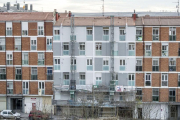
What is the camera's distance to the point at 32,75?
166 feet

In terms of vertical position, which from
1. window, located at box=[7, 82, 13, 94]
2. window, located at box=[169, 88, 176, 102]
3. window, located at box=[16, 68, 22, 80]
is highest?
window, located at box=[16, 68, 22, 80]

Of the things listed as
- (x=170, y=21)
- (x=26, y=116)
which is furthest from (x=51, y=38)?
(x=170, y=21)

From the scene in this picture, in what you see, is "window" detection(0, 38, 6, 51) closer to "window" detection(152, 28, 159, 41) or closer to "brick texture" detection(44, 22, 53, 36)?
"brick texture" detection(44, 22, 53, 36)

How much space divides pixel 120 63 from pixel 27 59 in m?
11.2

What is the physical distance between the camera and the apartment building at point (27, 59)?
49938mm

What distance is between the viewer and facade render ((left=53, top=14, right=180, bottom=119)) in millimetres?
48750

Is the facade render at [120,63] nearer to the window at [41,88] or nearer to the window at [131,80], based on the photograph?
the window at [131,80]

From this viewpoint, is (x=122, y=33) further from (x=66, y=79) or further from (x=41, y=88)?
(x=41, y=88)

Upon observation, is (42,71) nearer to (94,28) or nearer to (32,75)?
(32,75)

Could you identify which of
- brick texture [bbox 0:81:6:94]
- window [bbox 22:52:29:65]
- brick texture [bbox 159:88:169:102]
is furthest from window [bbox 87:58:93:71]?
brick texture [bbox 0:81:6:94]

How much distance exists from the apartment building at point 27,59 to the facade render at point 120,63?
4.31 feet

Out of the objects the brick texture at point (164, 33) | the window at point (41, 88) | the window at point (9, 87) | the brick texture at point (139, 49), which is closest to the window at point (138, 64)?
the brick texture at point (139, 49)

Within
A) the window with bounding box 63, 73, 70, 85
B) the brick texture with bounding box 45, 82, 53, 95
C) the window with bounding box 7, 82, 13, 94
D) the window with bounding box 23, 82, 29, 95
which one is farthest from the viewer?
the window with bounding box 7, 82, 13, 94

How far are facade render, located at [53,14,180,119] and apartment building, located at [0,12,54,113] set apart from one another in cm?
131
